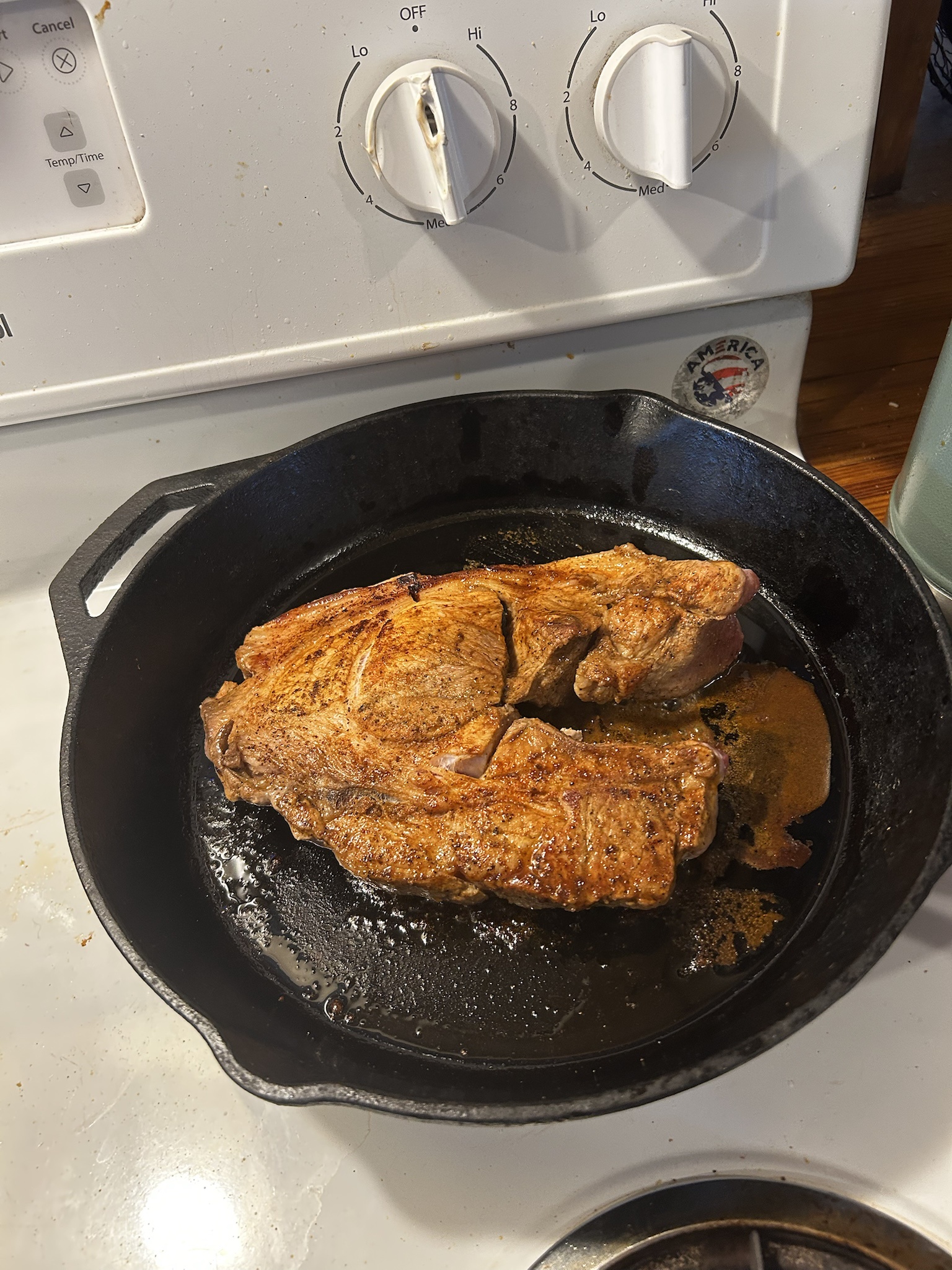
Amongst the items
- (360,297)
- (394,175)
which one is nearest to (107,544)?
(360,297)

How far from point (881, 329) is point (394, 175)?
Result: 810 millimetres

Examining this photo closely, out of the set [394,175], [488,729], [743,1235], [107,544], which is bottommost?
[743,1235]

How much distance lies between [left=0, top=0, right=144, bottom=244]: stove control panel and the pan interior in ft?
2.00

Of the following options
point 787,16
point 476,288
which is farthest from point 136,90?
point 787,16

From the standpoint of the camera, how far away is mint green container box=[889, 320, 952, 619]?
90 cm

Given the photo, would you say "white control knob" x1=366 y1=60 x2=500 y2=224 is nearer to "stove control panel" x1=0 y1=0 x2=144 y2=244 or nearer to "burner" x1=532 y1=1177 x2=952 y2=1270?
"stove control panel" x1=0 y1=0 x2=144 y2=244

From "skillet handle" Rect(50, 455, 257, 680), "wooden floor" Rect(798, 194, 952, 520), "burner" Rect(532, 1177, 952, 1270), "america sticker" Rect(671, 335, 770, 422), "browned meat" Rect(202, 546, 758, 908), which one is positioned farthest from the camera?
"wooden floor" Rect(798, 194, 952, 520)

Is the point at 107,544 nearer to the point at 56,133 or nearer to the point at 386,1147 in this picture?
the point at 56,133

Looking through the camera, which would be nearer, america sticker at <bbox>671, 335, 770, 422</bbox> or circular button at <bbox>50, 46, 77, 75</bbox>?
circular button at <bbox>50, 46, 77, 75</bbox>

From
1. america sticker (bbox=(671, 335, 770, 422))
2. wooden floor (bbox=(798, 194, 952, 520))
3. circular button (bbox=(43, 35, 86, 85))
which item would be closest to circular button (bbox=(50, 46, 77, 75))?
circular button (bbox=(43, 35, 86, 85))

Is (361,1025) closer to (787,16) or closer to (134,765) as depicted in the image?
(134,765)

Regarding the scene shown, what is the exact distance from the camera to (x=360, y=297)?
88cm

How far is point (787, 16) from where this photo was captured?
2.51 feet

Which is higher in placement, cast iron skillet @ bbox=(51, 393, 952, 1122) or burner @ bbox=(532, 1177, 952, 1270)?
cast iron skillet @ bbox=(51, 393, 952, 1122)
